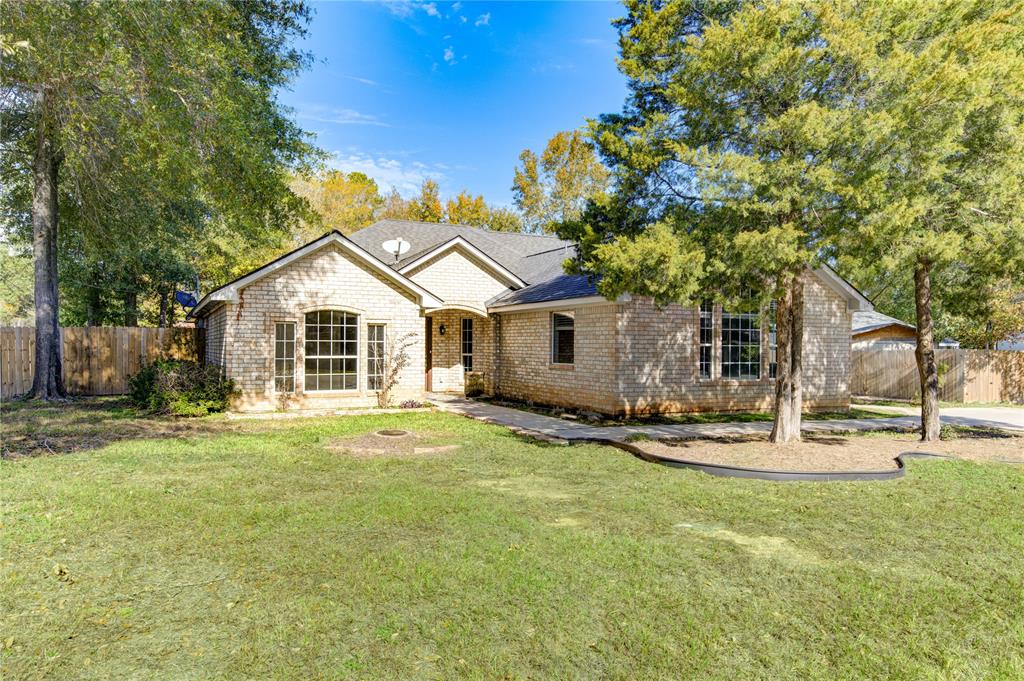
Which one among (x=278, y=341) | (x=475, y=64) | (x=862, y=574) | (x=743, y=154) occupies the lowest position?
(x=862, y=574)

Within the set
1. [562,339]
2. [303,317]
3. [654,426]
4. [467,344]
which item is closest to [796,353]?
[654,426]

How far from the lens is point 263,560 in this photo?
4.57m

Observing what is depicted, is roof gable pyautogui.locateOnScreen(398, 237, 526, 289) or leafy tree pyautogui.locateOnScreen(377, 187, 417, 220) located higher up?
leafy tree pyautogui.locateOnScreen(377, 187, 417, 220)

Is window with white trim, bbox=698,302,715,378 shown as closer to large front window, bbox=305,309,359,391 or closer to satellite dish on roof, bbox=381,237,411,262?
large front window, bbox=305,309,359,391

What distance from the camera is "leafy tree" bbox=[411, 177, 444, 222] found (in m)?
39.5

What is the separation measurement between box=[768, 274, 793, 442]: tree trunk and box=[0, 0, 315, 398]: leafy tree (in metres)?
9.79

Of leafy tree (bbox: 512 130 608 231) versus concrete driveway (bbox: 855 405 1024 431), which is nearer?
concrete driveway (bbox: 855 405 1024 431)

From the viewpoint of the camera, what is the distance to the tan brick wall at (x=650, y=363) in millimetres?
13469

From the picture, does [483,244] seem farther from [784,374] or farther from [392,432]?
[784,374]

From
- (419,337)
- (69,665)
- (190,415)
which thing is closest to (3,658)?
(69,665)

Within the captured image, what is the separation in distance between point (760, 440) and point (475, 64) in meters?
18.2

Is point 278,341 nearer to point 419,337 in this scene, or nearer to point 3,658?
point 419,337

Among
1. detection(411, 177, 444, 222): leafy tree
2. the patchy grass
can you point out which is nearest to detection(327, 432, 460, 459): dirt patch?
the patchy grass

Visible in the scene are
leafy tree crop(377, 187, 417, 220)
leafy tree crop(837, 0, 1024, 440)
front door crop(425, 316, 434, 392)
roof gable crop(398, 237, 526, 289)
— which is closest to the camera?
leafy tree crop(837, 0, 1024, 440)
